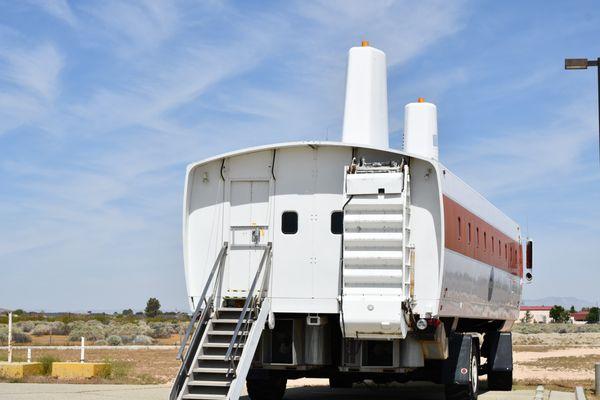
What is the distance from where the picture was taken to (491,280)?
19547mm

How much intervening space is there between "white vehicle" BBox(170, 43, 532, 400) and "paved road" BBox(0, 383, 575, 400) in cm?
351

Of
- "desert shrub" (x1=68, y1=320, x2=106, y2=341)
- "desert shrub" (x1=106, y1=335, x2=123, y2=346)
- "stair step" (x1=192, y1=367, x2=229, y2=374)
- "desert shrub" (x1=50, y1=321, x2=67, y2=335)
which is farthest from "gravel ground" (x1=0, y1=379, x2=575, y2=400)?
"desert shrub" (x1=50, y1=321, x2=67, y2=335)

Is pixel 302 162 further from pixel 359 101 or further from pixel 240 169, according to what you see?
pixel 359 101

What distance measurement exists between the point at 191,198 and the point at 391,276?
3488 mm

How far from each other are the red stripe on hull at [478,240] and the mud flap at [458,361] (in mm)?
1449

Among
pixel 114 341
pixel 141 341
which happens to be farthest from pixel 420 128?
pixel 141 341

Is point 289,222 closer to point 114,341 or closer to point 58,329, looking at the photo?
point 114,341

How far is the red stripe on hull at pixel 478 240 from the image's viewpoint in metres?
14.9

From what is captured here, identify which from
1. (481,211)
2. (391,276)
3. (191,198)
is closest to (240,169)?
(191,198)

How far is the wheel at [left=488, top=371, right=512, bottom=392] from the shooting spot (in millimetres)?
20703

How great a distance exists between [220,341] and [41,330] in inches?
2389

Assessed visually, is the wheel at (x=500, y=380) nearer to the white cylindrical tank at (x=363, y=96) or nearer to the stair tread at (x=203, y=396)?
the white cylindrical tank at (x=363, y=96)

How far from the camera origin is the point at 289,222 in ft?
48.7

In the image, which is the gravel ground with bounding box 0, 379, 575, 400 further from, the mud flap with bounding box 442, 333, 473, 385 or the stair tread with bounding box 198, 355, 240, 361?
the stair tread with bounding box 198, 355, 240, 361
